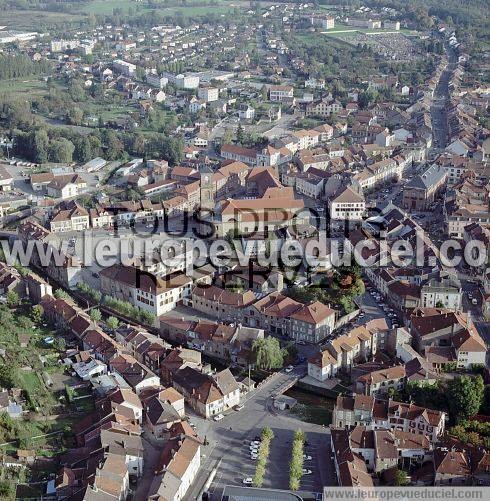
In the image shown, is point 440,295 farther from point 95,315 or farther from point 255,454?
point 95,315

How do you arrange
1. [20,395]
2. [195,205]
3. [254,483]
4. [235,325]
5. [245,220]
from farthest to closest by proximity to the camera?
1. [195,205]
2. [245,220]
3. [235,325]
4. [20,395]
5. [254,483]

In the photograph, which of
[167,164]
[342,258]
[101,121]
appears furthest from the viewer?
[101,121]

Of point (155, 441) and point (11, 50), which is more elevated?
point (11, 50)

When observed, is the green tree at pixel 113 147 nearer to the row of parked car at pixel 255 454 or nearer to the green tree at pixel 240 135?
the green tree at pixel 240 135

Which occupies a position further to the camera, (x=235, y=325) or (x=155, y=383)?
(x=235, y=325)

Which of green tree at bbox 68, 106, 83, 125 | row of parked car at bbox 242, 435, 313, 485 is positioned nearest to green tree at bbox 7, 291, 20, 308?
row of parked car at bbox 242, 435, 313, 485

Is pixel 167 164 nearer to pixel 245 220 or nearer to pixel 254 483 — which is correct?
pixel 245 220

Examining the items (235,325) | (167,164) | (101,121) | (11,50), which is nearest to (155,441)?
(235,325)
